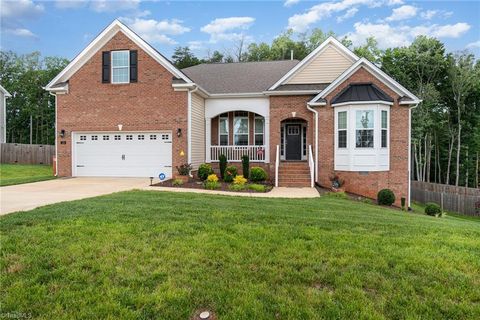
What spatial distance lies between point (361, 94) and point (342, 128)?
162 centimetres

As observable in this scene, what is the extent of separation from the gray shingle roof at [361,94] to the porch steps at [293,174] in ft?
10.8

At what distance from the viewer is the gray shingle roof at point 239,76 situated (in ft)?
58.1

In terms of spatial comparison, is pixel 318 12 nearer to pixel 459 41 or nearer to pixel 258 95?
pixel 258 95

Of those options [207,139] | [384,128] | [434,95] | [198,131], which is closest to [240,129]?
[207,139]

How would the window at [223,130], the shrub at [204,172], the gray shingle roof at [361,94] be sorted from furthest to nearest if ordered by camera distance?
1. the window at [223,130]
2. the shrub at [204,172]
3. the gray shingle roof at [361,94]

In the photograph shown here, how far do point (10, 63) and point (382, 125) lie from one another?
44.8m

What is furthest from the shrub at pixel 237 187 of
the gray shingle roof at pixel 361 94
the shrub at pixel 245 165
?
the gray shingle roof at pixel 361 94

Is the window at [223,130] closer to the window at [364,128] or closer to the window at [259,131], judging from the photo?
the window at [259,131]

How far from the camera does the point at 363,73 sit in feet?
49.6

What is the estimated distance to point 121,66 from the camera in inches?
634

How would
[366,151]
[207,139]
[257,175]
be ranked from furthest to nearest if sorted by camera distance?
[207,139], [257,175], [366,151]

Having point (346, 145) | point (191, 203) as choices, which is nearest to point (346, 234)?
point (191, 203)

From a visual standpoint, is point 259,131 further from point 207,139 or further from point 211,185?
point 211,185

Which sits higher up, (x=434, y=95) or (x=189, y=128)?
(x=434, y=95)
